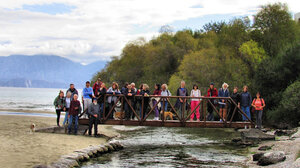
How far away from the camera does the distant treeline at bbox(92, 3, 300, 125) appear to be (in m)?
31.7

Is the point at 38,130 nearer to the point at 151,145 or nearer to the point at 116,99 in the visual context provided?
the point at 116,99

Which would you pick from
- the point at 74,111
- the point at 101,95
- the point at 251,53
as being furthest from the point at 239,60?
the point at 74,111

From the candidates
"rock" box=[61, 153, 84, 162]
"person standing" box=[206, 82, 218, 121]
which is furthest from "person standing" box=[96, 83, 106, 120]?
"person standing" box=[206, 82, 218, 121]

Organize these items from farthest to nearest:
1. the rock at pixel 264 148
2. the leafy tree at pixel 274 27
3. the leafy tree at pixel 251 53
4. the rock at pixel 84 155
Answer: the leafy tree at pixel 274 27 → the leafy tree at pixel 251 53 → the rock at pixel 264 148 → the rock at pixel 84 155

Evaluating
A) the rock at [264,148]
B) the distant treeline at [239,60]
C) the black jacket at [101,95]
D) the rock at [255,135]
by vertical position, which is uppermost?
the distant treeline at [239,60]

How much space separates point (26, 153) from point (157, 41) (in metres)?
49.0

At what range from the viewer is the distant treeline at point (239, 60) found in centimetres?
3169

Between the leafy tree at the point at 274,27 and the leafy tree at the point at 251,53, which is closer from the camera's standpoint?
the leafy tree at the point at 251,53

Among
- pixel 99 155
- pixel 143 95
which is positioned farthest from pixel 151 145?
pixel 99 155

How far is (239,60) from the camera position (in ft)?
128

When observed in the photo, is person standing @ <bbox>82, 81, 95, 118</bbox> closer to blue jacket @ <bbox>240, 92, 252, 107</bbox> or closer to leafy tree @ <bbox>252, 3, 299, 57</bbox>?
blue jacket @ <bbox>240, 92, 252, 107</bbox>

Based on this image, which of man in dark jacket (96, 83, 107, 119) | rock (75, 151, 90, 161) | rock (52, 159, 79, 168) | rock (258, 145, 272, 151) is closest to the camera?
rock (52, 159, 79, 168)

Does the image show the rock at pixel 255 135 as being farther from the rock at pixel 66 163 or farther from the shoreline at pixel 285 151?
the rock at pixel 66 163

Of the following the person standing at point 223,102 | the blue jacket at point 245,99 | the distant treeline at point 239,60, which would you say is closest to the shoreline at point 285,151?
the blue jacket at point 245,99
